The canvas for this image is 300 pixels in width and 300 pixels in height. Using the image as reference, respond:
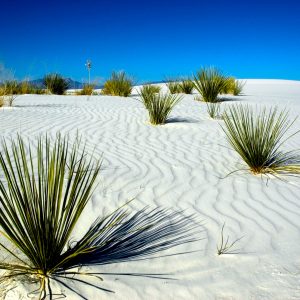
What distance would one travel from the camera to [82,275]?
2.08 m

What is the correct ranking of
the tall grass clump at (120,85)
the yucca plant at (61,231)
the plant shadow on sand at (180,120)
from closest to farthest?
the yucca plant at (61,231)
the plant shadow on sand at (180,120)
the tall grass clump at (120,85)

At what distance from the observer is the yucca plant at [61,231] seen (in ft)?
6.38

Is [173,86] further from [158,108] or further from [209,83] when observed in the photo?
[158,108]

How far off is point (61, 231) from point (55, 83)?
1281 cm

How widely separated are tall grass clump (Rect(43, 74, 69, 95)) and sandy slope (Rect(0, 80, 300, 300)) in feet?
25.1

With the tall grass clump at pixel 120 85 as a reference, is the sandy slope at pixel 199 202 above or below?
below

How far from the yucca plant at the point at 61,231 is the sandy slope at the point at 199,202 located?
0.13 m

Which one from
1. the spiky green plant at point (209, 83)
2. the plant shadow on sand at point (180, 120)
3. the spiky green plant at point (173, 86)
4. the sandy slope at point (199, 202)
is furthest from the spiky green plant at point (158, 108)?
the spiky green plant at point (173, 86)

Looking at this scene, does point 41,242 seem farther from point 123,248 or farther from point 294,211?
point 294,211

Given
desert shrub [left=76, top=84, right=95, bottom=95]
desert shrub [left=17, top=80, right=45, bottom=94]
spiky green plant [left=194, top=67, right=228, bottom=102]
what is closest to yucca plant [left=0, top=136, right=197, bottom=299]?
spiky green plant [left=194, top=67, right=228, bottom=102]

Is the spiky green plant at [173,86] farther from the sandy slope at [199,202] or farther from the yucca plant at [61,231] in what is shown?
the yucca plant at [61,231]

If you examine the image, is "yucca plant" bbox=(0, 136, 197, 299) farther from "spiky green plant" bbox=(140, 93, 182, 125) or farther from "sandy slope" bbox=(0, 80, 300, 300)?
"spiky green plant" bbox=(140, 93, 182, 125)

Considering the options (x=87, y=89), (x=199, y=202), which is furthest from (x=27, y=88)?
(x=199, y=202)

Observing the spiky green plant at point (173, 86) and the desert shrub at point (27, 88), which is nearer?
the spiky green plant at point (173, 86)
